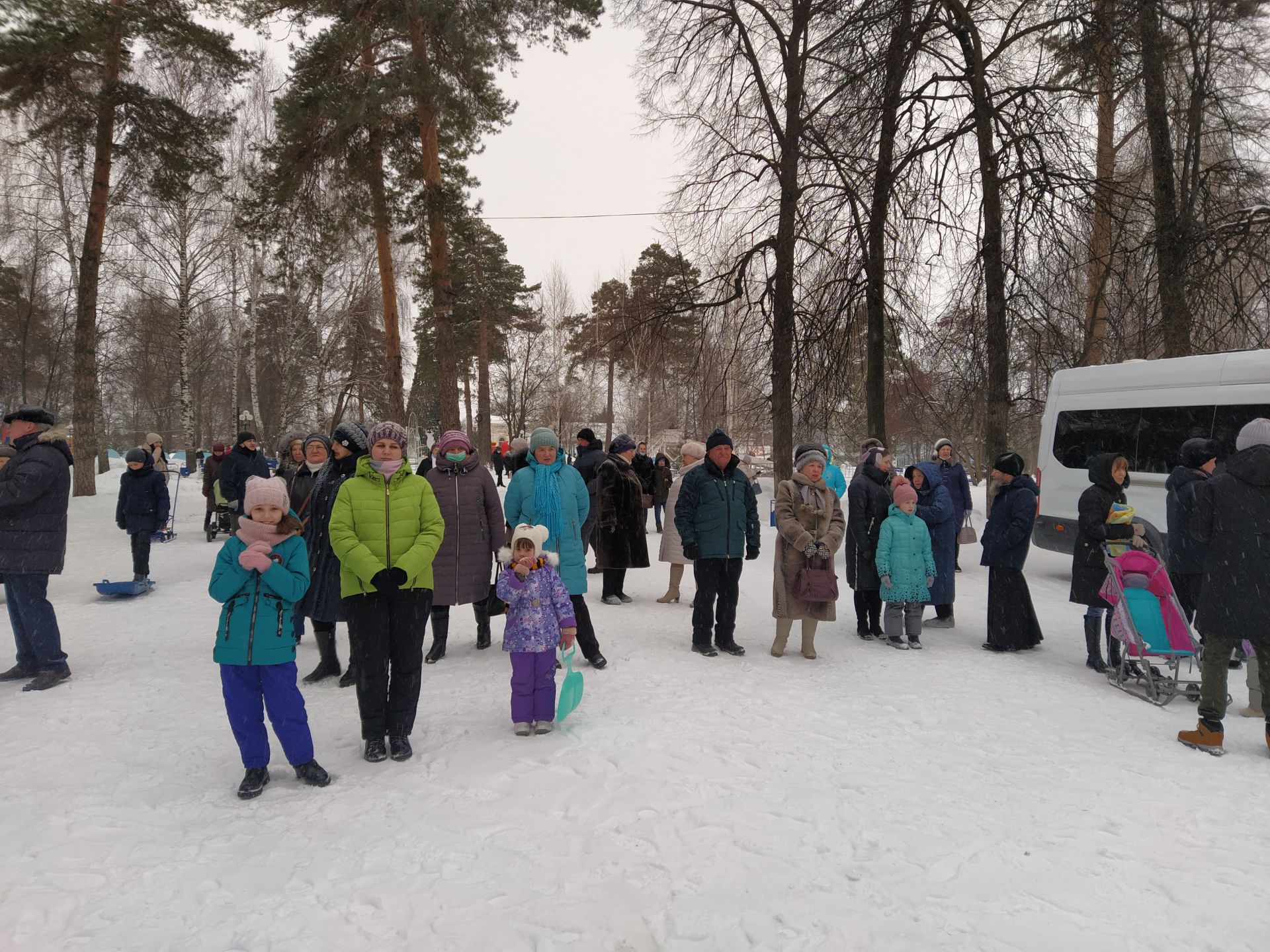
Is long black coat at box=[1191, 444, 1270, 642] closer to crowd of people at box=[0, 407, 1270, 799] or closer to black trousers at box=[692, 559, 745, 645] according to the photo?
crowd of people at box=[0, 407, 1270, 799]

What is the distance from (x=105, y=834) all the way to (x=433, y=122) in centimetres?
1324

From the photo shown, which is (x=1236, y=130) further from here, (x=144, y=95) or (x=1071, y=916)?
(x=144, y=95)

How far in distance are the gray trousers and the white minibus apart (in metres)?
3.39

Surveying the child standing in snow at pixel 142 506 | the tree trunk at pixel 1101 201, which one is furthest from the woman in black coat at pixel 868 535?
the child standing in snow at pixel 142 506

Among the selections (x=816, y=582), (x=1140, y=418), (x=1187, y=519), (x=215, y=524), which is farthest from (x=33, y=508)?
(x=1140, y=418)

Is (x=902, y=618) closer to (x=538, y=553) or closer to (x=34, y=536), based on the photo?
(x=538, y=553)

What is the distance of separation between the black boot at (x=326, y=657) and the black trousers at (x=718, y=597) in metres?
3.04

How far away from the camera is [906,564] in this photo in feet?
23.1

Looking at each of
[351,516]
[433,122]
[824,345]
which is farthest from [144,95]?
[351,516]

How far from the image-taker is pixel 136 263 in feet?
89.8

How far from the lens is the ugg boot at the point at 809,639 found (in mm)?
6645

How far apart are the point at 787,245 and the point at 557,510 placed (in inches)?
348

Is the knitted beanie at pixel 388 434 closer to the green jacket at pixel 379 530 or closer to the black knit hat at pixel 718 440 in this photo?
the green jacket at pixel 379 530

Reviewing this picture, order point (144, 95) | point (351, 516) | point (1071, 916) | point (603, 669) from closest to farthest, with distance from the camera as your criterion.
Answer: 1. point (1071, 916)
2. point (351, 516)
3. point (603, 669)
4. point (144, 95)
